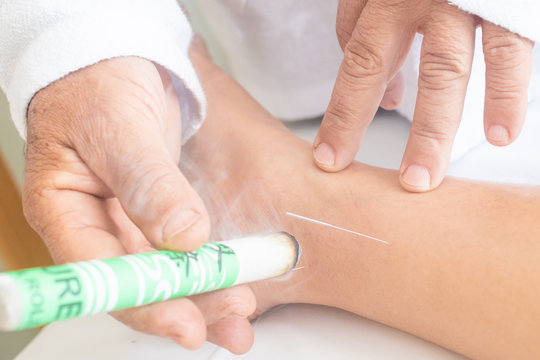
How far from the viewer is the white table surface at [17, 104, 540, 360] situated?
2.33 feet

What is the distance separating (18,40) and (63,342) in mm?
454

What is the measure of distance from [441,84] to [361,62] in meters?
0.11

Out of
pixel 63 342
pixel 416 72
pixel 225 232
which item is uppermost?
pixel 416 72

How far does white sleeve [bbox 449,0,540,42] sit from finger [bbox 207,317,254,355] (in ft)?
1.55

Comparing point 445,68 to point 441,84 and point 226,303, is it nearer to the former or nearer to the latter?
point 441,84

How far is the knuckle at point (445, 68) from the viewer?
26.3 inches

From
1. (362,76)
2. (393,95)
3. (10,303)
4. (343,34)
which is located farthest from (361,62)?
(10,303)

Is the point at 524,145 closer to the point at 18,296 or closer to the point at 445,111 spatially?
the point at 445,111

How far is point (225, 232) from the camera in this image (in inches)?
34.1

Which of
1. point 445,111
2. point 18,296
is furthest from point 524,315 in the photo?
point 18,296

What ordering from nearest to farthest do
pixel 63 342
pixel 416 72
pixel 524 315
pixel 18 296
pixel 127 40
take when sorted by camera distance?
1. pixel 18 296
2. pixel 524 315
3. pixel 127 40
4. pixel 63 342
5. pixel 416 72

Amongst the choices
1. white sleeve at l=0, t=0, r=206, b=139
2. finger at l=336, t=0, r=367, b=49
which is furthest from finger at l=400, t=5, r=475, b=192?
white sleeve at l=0, t=0, r=206, b=139

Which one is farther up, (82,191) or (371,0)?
(371,0)

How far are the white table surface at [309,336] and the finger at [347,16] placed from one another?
0.89 ft
